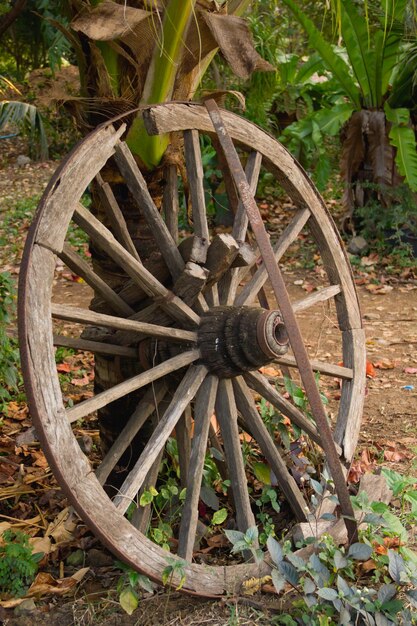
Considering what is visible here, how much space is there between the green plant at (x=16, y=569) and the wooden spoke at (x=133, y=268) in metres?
1.01

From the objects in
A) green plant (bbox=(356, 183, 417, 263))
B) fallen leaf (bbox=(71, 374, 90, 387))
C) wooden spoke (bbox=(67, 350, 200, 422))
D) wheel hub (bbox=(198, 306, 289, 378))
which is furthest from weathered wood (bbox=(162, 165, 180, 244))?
green plant (bbox=(356, 183, 417, 263))

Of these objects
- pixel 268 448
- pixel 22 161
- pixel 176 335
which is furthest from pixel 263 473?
pixel 22 161

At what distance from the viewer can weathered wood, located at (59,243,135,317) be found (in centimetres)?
292

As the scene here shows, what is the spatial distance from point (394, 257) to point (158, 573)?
5209 millimetres

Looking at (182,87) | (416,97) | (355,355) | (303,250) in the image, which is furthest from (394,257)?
(182,87)

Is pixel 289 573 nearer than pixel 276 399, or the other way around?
pixel 289 573

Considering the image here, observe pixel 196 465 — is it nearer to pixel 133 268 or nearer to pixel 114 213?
pixel 133 268

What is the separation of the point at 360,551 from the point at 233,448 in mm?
613

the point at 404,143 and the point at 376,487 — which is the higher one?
the point at 404,143

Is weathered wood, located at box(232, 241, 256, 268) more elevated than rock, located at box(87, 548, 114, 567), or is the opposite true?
weathered wood, located at box(232, 241, 256, 268)

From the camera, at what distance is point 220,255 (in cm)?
287

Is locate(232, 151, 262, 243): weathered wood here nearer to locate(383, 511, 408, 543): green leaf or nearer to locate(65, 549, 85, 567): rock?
locate(383, 511, 408, 543): green leaf

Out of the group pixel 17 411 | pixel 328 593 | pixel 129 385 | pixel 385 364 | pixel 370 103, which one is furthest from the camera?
pixel 370 103

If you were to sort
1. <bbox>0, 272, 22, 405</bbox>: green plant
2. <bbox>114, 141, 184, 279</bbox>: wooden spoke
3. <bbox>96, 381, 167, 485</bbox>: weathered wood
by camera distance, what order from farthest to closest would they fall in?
<bbox>0, 272, 22, 405</bbox>: green plant, <bbox>96, 381, 167, 485</bbox>: weathered wood, <bbox>114, 141, 184, 279</bbox>: wooden spoke
